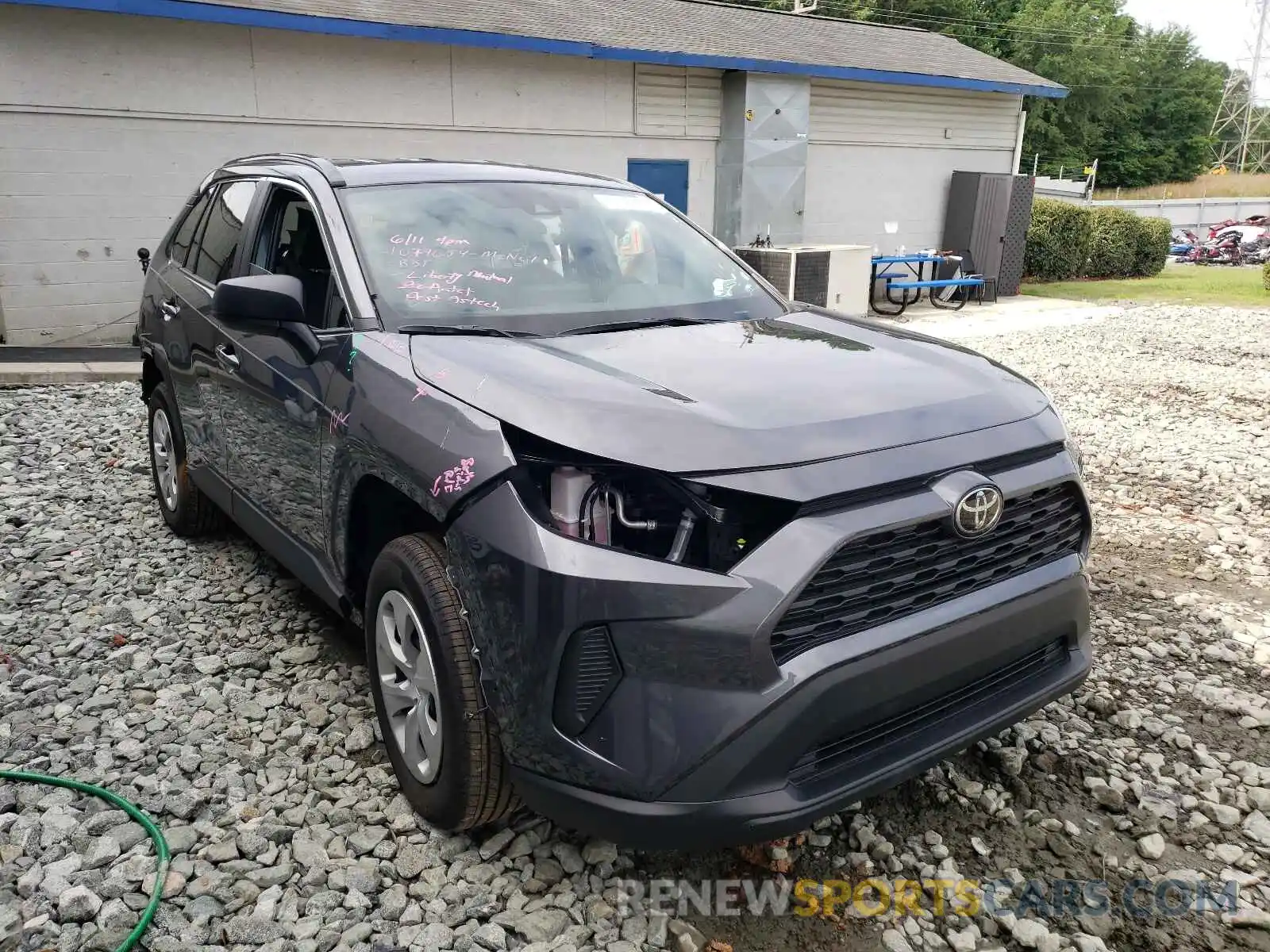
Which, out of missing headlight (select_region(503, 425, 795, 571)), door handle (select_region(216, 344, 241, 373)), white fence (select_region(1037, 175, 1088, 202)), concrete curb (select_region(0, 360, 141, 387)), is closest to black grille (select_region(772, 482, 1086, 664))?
missing headlight (select_region(503, 425, 795, 571))

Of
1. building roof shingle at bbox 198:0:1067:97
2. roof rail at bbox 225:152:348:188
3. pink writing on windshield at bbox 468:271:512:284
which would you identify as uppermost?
building roof shingle at bbox 198:0:1067:97

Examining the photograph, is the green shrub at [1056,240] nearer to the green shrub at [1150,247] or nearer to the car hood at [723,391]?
the green shrub at [1150,247]

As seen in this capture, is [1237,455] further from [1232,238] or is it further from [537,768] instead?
[1232,238]

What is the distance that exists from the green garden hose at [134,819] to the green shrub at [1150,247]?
76.6 ft

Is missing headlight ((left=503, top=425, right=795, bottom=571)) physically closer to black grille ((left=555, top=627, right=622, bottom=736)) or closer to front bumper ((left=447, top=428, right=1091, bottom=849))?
front bumper ((left=447, top=428, right=1091, bottom=849))

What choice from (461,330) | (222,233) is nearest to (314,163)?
(222,233)

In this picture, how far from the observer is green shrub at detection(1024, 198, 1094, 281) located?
786 inches

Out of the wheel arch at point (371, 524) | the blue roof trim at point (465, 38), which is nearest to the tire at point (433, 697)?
the wheel arch at point (371, 524)

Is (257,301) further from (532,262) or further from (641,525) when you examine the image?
(641,525)

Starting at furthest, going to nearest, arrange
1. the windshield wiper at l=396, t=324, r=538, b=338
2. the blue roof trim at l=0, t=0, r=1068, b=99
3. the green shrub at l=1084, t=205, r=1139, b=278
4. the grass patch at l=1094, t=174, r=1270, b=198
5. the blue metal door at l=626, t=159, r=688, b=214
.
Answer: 1. the grass patch at l=1094, t=174, r=1270, b=198
2. the green shrub at l=1084, t=205, r=1139, b=278
3. the blue metal door at l=626, t=159, r=688, b=214
4. the blue roof trim at l=0, t=0, r=1068, b=99
5. the windshield wiper at l=396, t=324, r=538, b=338

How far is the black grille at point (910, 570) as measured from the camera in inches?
83.1

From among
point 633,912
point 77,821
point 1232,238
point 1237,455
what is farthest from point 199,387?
point 1232,238

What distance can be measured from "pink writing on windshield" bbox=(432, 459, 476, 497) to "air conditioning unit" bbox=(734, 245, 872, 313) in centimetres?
1035

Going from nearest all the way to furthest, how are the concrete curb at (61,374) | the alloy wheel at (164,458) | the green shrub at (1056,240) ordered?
the alloy wheel at (164,458) < the concrete curb at (61,374) < the green shrub at (1056,240)
